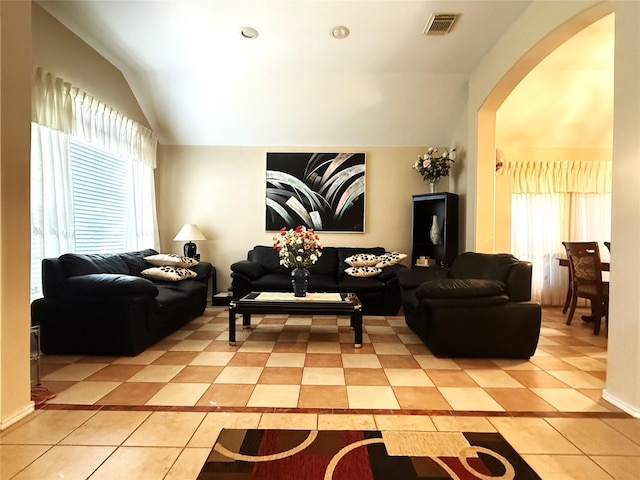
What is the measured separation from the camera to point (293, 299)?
3.32 metres

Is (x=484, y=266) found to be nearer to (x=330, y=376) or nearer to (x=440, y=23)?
(x=330, y=376)

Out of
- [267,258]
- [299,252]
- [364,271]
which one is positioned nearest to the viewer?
[299,252]


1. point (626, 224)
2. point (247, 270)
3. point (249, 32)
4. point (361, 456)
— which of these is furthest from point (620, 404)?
point (249, 32)

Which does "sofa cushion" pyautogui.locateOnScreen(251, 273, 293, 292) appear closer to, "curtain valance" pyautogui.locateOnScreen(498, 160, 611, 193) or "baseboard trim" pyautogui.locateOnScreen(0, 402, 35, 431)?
"baseboard trim" pyautogui.locateOnScreen(0, 402, 35, 431)

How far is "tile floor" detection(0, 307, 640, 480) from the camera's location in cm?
161

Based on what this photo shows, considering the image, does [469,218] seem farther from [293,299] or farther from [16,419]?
[16,419]

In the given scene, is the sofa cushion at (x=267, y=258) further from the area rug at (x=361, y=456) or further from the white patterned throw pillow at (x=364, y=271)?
the area rug at (x=361, y=456)

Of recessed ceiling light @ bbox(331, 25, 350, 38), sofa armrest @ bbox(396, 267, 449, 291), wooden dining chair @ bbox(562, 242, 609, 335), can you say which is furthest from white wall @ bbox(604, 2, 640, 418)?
recessed ceiling light @ bbox(331, 25, 350, 38)

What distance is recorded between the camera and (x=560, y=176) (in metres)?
5.05

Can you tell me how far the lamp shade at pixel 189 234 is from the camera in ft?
16.2

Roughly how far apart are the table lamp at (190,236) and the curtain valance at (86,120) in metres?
1.02

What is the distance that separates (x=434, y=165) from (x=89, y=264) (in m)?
4.22

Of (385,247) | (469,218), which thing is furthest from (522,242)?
(385,247)

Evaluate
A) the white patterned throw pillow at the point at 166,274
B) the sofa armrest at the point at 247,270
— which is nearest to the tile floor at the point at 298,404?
the white patterned throw pillow at the point at 166,274
